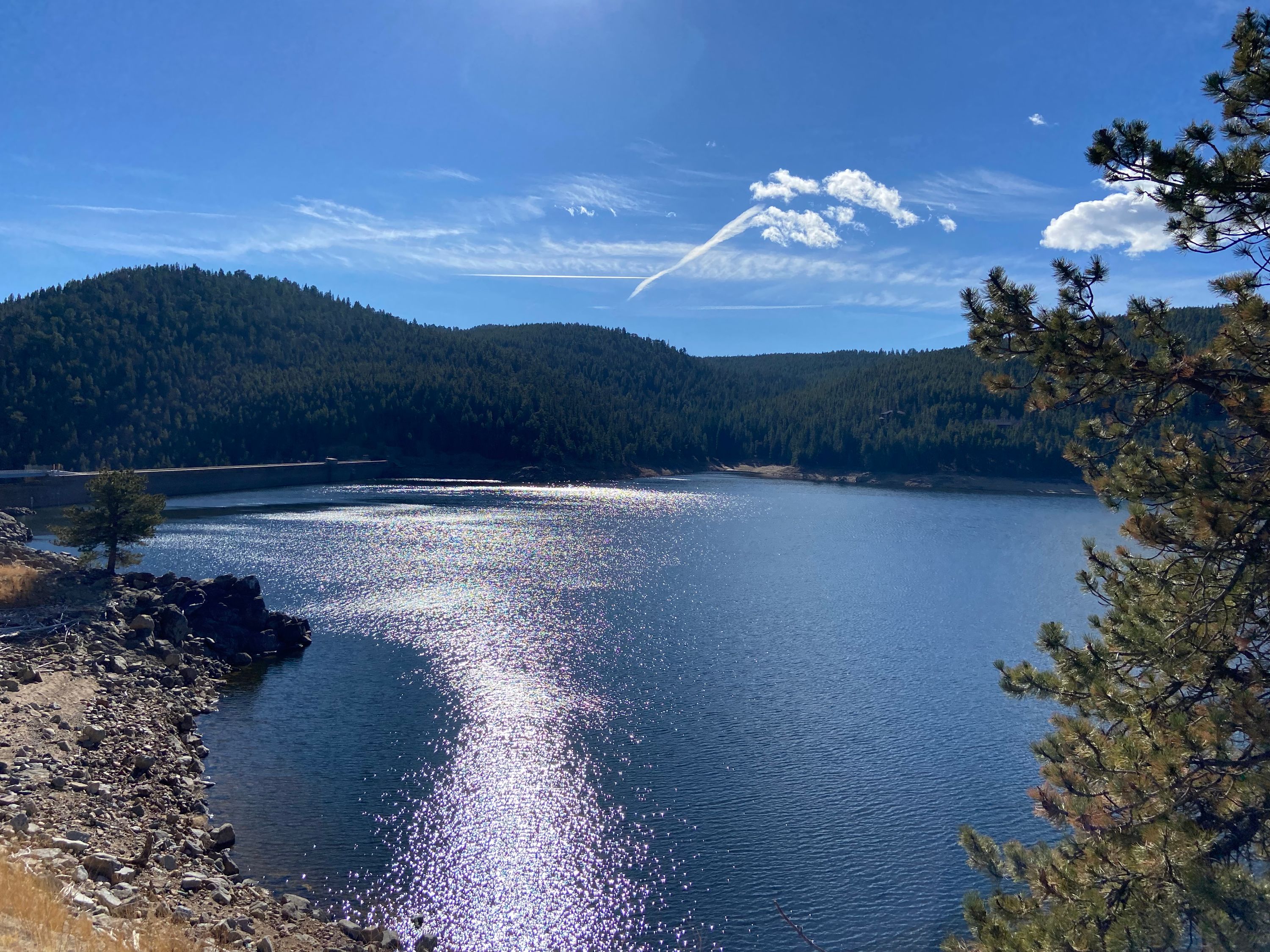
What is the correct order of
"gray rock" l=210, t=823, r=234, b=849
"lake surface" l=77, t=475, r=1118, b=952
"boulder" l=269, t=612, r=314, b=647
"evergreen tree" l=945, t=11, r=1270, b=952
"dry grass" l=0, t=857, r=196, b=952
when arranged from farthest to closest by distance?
"boulder" l=269, t=612, r=314, b=647, "gray rock" l=210, t=823, r=234, b=849, "lake surface" l=77, t=475, r=1118, b=952, "dry grass" l=0, t=857, r=196, b=952, "evergreen tree" l=945, t=11, r=1270, b=952

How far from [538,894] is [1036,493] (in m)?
162

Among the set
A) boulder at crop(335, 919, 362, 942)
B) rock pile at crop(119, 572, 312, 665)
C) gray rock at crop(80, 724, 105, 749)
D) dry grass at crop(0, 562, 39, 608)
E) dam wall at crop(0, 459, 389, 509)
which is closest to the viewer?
boulder at crop(335, 919, 362, 942)

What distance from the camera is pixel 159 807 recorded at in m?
23.2

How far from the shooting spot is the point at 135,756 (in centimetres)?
2577

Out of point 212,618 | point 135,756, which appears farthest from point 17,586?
point 135,756

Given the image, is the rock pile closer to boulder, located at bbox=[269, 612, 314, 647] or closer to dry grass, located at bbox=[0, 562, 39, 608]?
boulder, located at bbox=[269, 612, 314, 647]

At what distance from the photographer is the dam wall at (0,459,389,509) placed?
11075 cm

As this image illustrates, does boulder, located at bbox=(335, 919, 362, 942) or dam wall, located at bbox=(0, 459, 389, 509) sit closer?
boulder, located at bbox=(335, 919, 362, 942)

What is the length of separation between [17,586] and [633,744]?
119 feet

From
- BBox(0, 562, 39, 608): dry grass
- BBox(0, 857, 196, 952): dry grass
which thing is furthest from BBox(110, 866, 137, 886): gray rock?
BBox(0, 562, 39, 608): dry grass

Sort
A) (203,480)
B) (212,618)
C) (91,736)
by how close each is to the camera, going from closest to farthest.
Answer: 1. (91,736)
2. (212,618)
3. (203,480)

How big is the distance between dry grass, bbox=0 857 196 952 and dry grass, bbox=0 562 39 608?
1279 inches

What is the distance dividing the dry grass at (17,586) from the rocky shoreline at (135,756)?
0.41 m

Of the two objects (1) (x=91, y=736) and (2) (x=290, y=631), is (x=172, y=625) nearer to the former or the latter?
(2) (x=290, y=631)
